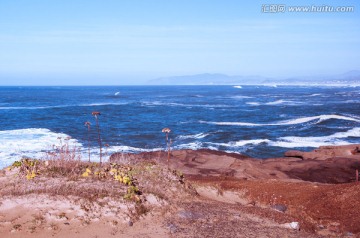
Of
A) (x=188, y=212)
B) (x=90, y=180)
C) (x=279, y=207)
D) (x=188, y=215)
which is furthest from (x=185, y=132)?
(x=188, y=215)

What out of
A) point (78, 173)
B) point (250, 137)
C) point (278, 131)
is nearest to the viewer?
point (78, 173)

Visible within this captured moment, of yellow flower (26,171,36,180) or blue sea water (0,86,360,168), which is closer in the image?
yellow flower (26,171,36,180)

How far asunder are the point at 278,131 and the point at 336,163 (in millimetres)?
15500

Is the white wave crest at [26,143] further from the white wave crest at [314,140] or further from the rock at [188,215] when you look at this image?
the white wave crest at [314,140]

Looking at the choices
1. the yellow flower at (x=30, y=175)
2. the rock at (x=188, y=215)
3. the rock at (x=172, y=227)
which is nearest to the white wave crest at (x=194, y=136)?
the yellow flower at (x=30, y=175)

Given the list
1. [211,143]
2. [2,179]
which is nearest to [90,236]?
[2,179]

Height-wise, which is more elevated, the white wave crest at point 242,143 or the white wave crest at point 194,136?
the white wave crest at point 194,136

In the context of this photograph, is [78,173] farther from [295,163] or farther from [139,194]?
[295,163]

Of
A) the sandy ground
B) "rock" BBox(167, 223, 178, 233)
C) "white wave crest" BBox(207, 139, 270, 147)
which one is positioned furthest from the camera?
"white wave crest" BBox(207, 139, 270, 147)

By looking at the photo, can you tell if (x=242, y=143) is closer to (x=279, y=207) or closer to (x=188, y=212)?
(x=279, y=207)

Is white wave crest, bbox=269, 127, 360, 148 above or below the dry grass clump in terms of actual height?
below

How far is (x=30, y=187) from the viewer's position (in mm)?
8875

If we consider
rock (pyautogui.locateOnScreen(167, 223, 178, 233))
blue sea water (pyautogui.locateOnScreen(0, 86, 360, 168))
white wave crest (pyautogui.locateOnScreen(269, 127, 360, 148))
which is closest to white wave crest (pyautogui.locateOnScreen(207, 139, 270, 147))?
blue sea water (pyautogui.locateOnScreen(0, 86, 360, 168))

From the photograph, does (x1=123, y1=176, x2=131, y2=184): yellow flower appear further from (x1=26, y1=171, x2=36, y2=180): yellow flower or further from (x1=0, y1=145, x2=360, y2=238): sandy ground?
(x1=26, y1=171, x2=36, y2=180): yellow flower
